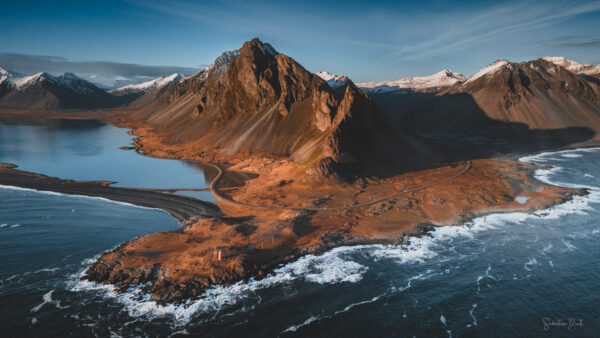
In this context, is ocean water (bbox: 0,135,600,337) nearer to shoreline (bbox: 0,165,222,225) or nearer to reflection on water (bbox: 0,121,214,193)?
shoreline (bbox: 0,165,222,225)

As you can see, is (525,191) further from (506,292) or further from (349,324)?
(349,324)

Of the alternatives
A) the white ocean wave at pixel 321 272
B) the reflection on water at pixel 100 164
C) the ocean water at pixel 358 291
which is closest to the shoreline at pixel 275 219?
the white ocean wave at pixel 321 272

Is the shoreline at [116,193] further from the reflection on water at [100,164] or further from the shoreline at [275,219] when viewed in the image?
the reflection on water at [100,164]

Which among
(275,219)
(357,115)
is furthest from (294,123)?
(275,219)

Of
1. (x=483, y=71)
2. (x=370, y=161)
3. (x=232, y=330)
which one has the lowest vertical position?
(x=232, y=330)

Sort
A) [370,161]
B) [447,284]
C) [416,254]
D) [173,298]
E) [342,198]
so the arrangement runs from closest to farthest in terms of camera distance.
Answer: [173,298], [447,284], [416,254], [342,198], [370,161]

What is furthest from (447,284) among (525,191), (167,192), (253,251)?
(167,192)
